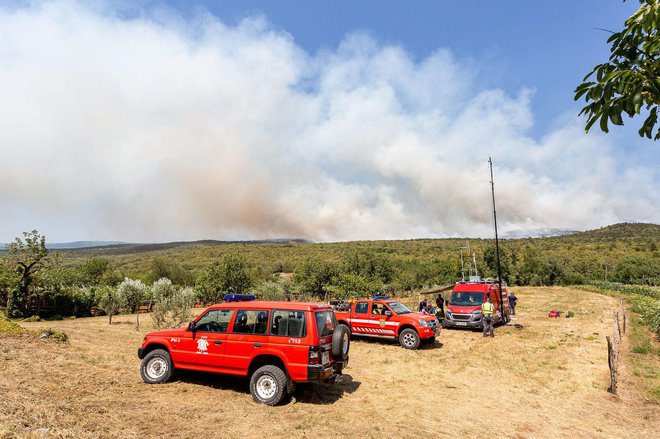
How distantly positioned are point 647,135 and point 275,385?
25.6ft

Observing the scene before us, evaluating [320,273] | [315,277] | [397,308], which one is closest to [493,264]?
[320,273]

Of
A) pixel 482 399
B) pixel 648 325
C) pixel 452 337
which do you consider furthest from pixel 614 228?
pixel 482 399

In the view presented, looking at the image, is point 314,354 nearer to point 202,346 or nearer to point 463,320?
point 202,346

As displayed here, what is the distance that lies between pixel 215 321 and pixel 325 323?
2.80 m

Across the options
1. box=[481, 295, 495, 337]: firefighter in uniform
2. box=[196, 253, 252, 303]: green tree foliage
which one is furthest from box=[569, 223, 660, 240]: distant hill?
box=[481, 295, 495, 337]: firefighter in uniform

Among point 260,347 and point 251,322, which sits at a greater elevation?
point 251,322

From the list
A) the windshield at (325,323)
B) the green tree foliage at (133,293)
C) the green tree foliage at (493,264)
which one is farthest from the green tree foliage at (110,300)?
the green tree foliage at (493,264)

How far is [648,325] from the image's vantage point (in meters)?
21.9

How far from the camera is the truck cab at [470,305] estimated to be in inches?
787

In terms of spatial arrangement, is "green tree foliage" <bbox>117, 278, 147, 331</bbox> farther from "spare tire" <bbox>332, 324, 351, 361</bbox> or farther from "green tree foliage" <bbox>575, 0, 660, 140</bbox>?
"green tree foliage" <bbox>575, 0, 660, 140</bbox>

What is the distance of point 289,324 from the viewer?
8531 millimetres

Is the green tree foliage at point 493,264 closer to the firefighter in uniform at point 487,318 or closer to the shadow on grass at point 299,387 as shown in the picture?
the firefighter in uniform at point 487,318

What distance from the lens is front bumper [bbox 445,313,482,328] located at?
64.8 ft

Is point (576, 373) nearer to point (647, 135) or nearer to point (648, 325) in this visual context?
A: point (647, 135)
